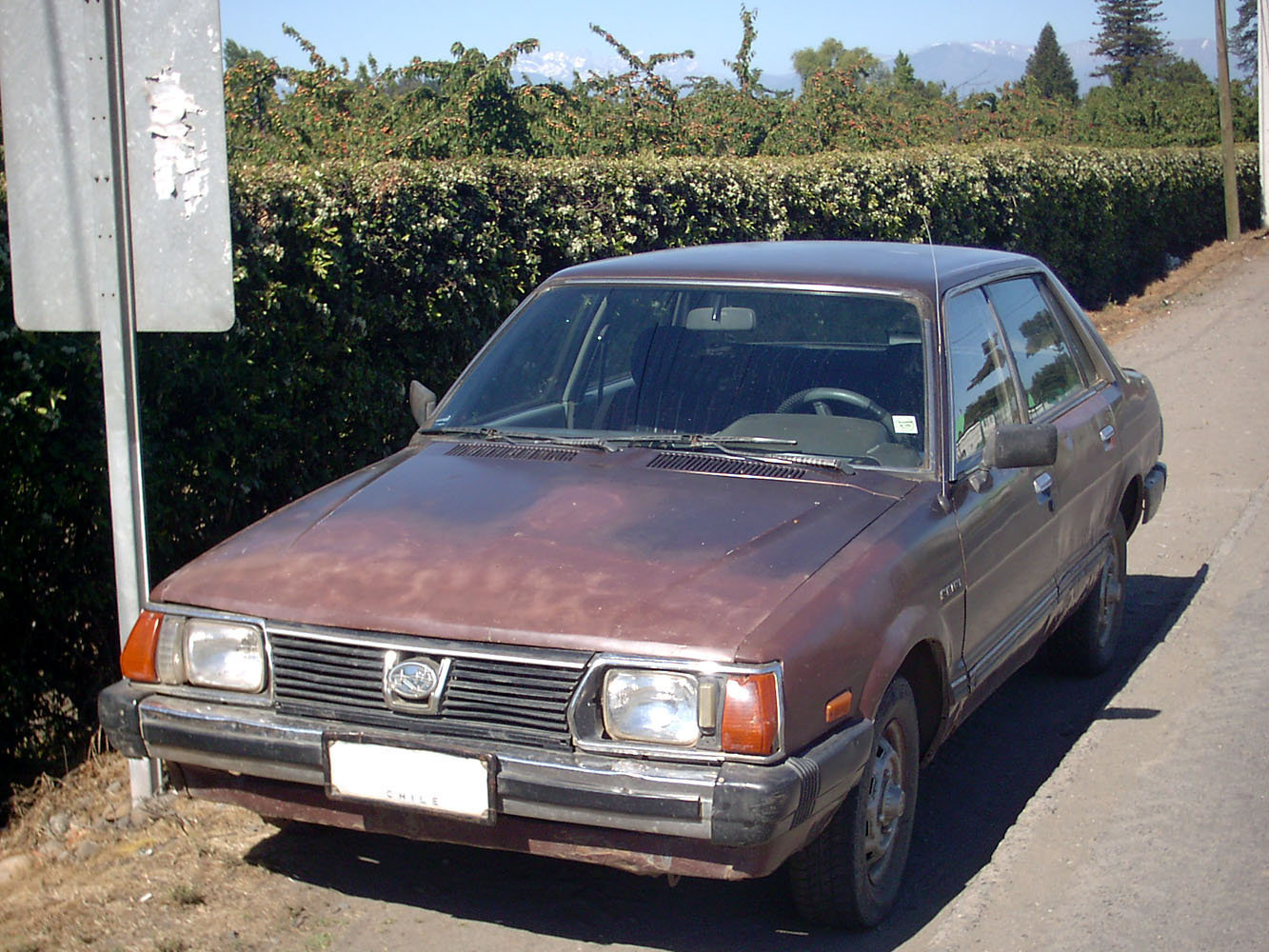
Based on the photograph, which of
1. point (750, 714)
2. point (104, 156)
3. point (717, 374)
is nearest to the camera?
point (750, 714)

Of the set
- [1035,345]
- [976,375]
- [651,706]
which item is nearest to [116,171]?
[651,706]

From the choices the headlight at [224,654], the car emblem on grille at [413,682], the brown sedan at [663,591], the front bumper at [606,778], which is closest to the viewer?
the front bumper at [606,778]

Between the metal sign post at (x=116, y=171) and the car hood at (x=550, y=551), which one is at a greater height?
the metal sign post at (x=116, y=171)

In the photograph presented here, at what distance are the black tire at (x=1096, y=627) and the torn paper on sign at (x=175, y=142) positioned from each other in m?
3.71

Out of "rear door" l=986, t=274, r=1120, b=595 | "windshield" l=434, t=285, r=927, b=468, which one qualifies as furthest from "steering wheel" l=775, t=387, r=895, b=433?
"rear door" l=986, t=274, r=1120, b=595

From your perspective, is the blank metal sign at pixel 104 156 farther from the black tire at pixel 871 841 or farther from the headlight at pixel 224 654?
the black tire at pixel 871 841

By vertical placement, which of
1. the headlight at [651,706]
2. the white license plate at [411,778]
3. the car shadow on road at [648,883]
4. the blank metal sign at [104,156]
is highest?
the blank metal sign at [104,156]

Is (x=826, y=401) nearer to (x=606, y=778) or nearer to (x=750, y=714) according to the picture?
(x=750, y=714)

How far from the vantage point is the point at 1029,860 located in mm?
3922

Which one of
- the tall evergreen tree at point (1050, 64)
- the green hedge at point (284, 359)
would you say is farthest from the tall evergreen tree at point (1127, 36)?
the green hedge at point (284, 359)

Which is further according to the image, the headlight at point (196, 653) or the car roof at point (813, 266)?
the car roof at point (813, 266)

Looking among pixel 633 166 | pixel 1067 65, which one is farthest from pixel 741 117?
pixel 1067 65

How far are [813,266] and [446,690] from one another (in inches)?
87.2

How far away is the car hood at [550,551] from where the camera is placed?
3.20 metres
